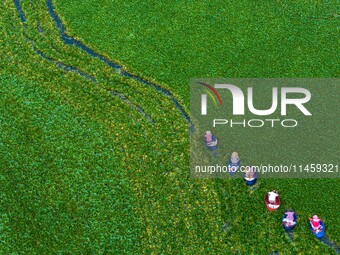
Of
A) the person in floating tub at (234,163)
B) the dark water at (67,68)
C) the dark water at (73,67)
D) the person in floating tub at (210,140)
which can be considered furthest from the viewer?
the dark water at (67,68)

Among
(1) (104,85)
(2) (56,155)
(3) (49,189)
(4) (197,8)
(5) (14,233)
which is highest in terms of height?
(4) (197,8)

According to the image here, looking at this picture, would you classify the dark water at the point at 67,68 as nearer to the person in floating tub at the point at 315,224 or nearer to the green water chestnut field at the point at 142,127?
the green water chestnut field at the point at 142,127

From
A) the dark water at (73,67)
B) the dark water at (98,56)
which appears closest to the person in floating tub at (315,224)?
the dark water at (98,56)

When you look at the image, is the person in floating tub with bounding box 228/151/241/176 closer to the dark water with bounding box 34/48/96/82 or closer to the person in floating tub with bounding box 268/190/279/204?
the person in floating tub with bounding box 268/190/279/204

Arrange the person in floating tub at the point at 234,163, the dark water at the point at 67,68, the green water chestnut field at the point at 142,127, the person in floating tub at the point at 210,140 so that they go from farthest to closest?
the dark water at the point at 67,68
the person in floating tub at the point at 210,140
the person in floating tub at the point at 234,163
the green water chestnut field at the point at 142,127

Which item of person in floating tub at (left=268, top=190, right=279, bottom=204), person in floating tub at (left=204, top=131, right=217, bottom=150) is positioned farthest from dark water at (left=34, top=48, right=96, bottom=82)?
person in floating tub at (left=268, top=190, right=279, bottom=204)

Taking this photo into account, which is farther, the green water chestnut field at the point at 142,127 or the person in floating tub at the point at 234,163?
the person in floating tub at the point at 234,163

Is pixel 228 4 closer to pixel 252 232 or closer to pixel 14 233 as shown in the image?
pixel 252 232

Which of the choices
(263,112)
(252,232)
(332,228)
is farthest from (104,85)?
(332,228)

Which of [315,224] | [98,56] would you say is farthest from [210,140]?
[98,56]
